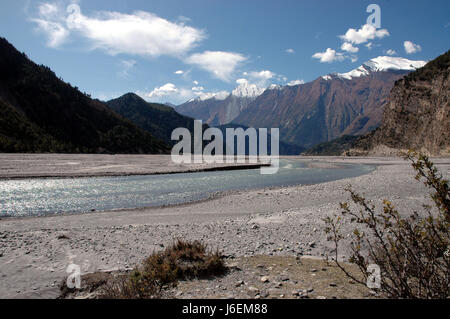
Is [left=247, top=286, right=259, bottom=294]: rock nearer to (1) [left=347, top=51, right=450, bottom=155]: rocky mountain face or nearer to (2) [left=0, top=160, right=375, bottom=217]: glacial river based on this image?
(2) [left=0, top=160, right=375, bottom=217]: glacial river

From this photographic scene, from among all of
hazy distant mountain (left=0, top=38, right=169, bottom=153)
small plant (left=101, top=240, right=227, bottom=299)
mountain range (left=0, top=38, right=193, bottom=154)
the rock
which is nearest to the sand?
small plant (left=101, top=240, right=227, bottom=299)

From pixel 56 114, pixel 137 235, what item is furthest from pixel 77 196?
pixel 56 114

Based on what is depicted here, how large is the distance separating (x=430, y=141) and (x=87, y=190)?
89834 millimetres

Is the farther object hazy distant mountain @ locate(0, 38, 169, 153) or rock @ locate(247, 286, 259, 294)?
hazy distant mountain @ locate(0, 38, 169, 153)

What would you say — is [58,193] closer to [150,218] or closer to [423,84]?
[150,218]

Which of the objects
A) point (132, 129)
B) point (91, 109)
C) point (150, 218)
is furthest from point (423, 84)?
point (91, 109)

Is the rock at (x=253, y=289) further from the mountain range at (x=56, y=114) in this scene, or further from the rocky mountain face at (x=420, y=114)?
the mountain range at (x=56, y=114)

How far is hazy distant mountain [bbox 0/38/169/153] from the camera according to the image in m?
93.8

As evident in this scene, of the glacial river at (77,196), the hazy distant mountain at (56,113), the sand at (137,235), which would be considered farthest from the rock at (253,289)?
the hazy distant mountain at (56,113)

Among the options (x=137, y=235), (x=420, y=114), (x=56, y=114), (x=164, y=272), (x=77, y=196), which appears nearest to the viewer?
(x=164, y=272)

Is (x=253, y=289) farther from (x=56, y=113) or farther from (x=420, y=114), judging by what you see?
(x=56, y=113)

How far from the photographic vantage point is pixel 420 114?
3526 inches

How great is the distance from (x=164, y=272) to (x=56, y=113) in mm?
121080

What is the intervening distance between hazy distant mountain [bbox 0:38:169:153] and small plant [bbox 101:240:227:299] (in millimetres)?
86196
